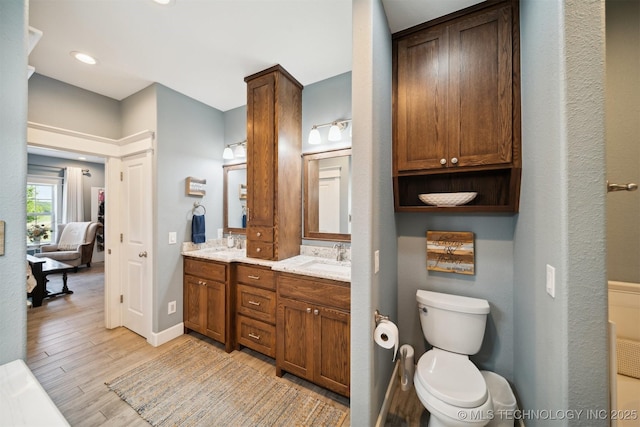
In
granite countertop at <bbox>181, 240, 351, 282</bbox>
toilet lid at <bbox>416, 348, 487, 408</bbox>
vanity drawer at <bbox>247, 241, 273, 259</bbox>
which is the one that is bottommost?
toilet lid at <bbox>416, 348, 487, 408</bbox>

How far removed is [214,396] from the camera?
1.77 m

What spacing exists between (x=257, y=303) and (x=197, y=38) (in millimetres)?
2238

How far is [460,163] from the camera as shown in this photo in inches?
62.5

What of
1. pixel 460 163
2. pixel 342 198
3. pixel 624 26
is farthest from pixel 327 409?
pixel 624 26

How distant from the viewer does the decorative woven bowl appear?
161 cm

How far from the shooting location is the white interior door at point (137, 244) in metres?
2.53

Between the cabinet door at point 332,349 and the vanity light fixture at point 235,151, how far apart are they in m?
2.11

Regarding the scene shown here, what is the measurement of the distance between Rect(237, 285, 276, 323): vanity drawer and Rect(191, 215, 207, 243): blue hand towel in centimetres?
91

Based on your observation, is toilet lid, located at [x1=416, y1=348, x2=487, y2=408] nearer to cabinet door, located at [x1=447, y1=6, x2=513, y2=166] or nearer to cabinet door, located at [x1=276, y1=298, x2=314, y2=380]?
cabinet door, located at [x1=276, y1=298, x2=314, y2=380]

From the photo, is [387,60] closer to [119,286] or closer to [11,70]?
[11,70]

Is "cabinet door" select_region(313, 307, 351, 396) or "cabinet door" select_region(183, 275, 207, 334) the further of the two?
"cabinet door" select_region(183, 275, 207, 334)

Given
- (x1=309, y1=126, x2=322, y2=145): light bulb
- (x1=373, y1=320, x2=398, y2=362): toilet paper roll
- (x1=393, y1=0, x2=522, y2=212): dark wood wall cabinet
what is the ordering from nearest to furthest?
(x1=373, y1=320, x2=398, y2=362): toilet paper roll
(x1=393, y1=0, x2=522, y2=212): dark wood wall cabinet
(x1=309, y1=126, x2=322, y2=145): light bulb

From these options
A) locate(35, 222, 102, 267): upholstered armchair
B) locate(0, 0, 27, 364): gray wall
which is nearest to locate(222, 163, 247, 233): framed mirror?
locate(0, 0, 27, 364): gray wall

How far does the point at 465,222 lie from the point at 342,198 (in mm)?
1039
